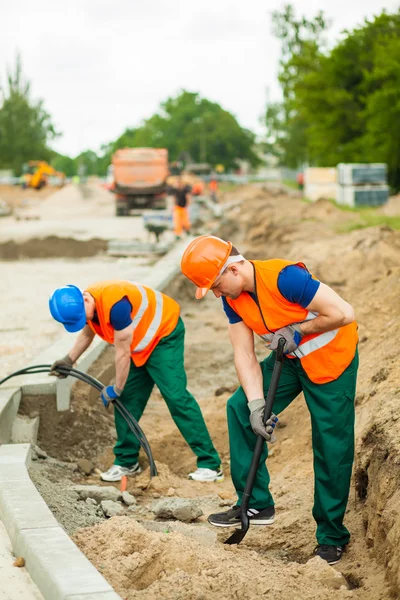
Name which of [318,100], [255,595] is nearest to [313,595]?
[255,595]

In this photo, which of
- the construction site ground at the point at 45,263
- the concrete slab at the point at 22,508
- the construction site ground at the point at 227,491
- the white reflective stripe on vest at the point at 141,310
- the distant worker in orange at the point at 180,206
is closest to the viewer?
the construction site ground at the point at 227,491

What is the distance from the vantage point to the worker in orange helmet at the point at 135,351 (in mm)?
5785

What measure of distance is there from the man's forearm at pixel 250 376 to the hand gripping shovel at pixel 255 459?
3.9 inches

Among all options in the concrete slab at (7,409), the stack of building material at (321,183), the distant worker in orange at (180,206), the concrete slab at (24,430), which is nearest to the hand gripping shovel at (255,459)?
the concrete slab at (7,409)

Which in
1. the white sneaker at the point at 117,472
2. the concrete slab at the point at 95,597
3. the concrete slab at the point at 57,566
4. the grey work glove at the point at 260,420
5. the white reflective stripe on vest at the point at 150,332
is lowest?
the white sneaker at the point at 117,472

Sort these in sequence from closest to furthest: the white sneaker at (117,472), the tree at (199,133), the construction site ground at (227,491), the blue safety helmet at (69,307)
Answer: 1. the construction site ground at (227,491)
2. the blue safety helmet at (69,307)
3. the white sneaker at (117,472)
4. the tree at (199,133)

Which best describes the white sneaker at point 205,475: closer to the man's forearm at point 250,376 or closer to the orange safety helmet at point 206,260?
the man's forearm at point 250,376

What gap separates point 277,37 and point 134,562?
52326mm

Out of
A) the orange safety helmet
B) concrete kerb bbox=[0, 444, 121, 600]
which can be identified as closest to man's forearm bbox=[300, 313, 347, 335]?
the orange safety helmet

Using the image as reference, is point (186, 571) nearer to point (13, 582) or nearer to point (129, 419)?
point (13, 582)

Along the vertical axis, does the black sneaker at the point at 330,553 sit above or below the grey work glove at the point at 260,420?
below

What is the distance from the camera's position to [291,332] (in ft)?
14.1

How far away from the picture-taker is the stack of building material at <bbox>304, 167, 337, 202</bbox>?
3297cm

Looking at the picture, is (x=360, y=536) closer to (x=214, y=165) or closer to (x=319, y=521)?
(x=319, y=521)
